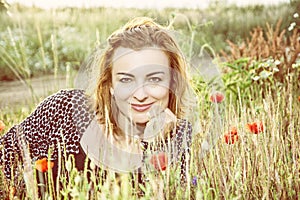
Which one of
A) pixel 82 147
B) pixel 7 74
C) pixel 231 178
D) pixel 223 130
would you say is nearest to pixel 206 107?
pixel 223 130

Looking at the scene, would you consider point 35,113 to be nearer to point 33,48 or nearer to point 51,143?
point 51,143

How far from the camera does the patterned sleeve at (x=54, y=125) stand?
1.95 metres

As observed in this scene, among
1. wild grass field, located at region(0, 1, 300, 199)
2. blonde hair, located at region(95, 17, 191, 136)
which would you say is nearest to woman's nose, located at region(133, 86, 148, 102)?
blonde hair, located at region(95, 17, 191, 136)

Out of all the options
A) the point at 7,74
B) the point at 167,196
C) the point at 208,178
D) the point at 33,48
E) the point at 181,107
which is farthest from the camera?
the point at 33,48

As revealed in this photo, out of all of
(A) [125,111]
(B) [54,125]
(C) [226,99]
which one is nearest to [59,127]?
(B) [54,125]

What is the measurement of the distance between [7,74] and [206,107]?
74.1 inches

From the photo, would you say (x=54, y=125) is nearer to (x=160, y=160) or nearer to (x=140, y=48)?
(x=140, y=48)

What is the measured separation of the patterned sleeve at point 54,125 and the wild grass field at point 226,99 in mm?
99

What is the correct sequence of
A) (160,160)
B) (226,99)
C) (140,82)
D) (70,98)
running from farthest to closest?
(226,99) → (70,98) → (140,82) → (160,160)

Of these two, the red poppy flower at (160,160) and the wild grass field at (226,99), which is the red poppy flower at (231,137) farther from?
the red poppy flower at (160,160)

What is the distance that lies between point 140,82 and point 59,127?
0.37m

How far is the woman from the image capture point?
1.75 m

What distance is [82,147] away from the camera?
1942mm

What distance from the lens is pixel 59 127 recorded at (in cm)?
197
